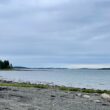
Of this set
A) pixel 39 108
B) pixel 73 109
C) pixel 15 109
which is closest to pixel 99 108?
pixel 73 109

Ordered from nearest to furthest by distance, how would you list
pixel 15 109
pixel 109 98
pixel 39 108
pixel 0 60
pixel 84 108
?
pixel 15 109, pixel 39 108, pixel 84 108, pixel 109 98, pixel 0 60

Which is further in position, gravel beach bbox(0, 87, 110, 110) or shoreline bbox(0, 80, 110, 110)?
shoreline bbox(0, 80, 110, 110)

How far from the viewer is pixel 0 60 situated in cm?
19912

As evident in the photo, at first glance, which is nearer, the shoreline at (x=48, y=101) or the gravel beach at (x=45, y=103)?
the gravel beach at (x=45, y=103)

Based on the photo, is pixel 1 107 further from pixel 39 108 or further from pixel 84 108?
pixel 84 108

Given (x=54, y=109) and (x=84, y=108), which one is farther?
(x=84, y=108)

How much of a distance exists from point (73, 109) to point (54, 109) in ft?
4.13

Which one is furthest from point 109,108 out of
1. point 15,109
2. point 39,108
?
point 15,109

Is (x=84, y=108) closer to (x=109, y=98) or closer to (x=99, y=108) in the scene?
(x=99, y=108)

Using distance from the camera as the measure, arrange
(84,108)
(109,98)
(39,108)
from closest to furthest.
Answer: (39,108) → (84,108) → (109,98)

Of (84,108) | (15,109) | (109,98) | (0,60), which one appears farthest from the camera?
(0,60)

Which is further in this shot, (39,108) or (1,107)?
(39,108)

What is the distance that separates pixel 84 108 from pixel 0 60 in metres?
181

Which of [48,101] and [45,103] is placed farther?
[48,101]
